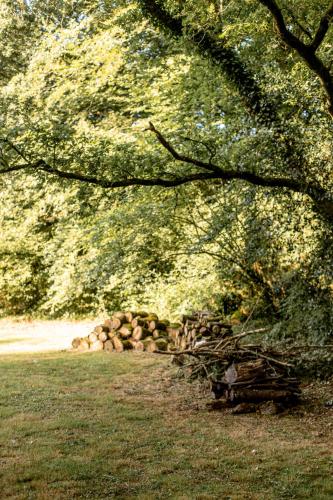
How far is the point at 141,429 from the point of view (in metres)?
5.91

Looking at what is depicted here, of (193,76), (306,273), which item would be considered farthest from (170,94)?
(306,273)

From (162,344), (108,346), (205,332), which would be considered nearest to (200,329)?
(205,332)

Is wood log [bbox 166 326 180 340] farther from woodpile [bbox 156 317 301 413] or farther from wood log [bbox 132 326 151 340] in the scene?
woodpile [bbox 156 317 301 413]

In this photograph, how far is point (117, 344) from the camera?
11.6m

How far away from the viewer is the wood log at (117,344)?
11.5 meters

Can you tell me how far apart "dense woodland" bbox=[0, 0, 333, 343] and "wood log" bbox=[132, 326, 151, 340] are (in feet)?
4.64

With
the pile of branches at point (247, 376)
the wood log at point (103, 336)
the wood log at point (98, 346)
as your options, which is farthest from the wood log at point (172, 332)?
the pile of branches at point (247, 376)

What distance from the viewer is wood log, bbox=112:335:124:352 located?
1149 cm

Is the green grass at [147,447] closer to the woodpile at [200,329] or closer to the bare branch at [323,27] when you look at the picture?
the woodpile at [200,329]

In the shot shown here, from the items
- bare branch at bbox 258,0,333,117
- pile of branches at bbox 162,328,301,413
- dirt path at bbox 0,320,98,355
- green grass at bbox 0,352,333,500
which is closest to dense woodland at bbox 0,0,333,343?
bare branch at bbox 258,0,333,117

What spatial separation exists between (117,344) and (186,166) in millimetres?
5049

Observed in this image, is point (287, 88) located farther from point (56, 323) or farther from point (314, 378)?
point (56, 323)

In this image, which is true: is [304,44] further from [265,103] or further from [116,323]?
[116,323]

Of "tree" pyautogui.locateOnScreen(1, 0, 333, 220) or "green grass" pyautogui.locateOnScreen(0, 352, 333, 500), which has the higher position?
"tree" pyautogui.locateOnScreen(1, 0, 333, 220)
